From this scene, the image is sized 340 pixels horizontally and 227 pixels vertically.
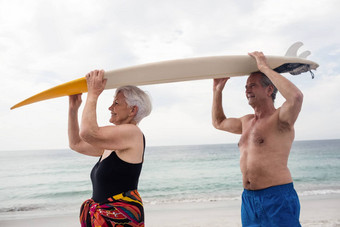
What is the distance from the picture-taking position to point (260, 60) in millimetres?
2090

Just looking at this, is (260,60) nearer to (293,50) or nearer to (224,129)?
(293,50)

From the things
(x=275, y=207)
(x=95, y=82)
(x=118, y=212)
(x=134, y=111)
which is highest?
(x=95, y=82)

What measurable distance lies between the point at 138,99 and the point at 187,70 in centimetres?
41

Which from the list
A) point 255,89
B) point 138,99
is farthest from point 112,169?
point 255,89

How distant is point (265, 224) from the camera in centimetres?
209

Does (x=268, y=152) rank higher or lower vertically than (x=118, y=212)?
higher

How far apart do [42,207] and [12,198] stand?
3407 mm

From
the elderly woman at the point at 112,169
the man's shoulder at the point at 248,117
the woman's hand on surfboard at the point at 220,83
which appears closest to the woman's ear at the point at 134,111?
the elderly woman at the point at 112,169

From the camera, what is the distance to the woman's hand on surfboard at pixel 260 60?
80.5 inches

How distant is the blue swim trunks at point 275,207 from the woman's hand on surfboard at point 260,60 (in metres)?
0.83

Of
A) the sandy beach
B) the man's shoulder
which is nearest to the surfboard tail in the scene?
the man's shoulder

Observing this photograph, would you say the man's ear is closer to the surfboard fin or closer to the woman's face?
the surfboard fin

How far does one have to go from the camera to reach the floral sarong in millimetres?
1777

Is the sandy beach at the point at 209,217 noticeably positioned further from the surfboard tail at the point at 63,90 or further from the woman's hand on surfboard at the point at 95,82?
the woman's hand on surfboard at the point at 95,82
